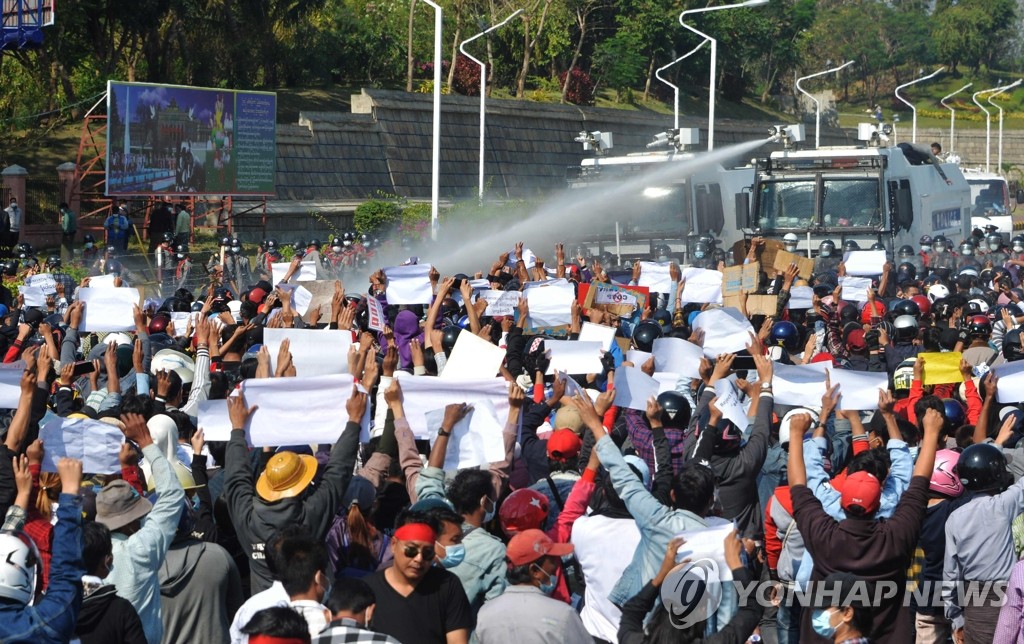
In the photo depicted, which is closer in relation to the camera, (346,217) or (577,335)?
(577,335)

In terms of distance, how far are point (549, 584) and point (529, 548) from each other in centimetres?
22

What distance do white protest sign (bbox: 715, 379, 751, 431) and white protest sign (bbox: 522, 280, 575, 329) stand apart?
14.1ft

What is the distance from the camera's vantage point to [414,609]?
16.5ft

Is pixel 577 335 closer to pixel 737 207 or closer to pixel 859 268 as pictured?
pixel 859 268

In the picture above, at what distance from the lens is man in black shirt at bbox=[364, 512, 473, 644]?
500 centimetres

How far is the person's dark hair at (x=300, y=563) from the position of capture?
492 centimetres

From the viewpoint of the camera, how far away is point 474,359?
7648mm

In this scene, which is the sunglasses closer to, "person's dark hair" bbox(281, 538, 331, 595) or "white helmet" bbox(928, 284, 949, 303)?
"person's dark hair" bbox(281, 538, 331, 595)

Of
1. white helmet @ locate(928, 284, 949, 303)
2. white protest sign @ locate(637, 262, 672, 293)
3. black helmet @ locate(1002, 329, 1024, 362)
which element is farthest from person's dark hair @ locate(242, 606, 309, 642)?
white helmet @ locate(928, 284, 949, 303)

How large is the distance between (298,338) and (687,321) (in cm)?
566

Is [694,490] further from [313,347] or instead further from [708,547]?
[313,347]

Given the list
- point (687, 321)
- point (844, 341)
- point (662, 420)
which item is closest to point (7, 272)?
point (687, 321)

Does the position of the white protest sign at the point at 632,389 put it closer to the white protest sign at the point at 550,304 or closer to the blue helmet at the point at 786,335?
the blue helmet at the point at 786,335

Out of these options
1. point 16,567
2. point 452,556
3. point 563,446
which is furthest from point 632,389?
point 16,567
